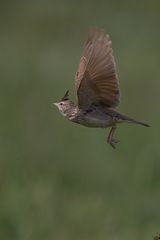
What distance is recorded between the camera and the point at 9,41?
15.2 m

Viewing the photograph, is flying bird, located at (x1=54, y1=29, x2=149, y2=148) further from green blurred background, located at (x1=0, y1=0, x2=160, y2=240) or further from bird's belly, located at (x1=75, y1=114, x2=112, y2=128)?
green blurred background, located at (x1=0, y1=0, x2=160, y2=240)

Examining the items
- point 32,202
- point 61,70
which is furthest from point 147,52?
point 32,202

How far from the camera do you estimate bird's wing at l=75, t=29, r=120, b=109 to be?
304 inches

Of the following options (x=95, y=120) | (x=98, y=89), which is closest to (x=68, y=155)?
(x=98, y=89)

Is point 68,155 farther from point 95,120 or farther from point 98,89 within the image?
point 95,120

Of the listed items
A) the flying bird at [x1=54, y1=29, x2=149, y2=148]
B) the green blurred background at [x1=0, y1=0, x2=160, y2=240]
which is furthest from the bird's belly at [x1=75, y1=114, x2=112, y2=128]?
the green blurred background at [x1=0, y1=0, x2=160, y2=240]

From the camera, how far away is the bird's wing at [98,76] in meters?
7.71

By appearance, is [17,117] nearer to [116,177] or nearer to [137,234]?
[116,177]

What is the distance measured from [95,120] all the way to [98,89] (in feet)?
0.73

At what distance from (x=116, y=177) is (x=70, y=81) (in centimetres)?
254

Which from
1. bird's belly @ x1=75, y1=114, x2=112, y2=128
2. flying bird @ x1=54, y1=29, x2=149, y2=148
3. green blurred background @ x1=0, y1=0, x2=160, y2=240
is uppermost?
flying bird @ x1=54, y1=29, x2=149, y2=148

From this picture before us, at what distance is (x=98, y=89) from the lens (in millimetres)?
7789

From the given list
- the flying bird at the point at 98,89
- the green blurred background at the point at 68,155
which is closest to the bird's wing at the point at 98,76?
the flying bird at the point at 98,89

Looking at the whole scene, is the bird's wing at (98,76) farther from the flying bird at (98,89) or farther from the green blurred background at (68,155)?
the green blurred background at (68,155)
